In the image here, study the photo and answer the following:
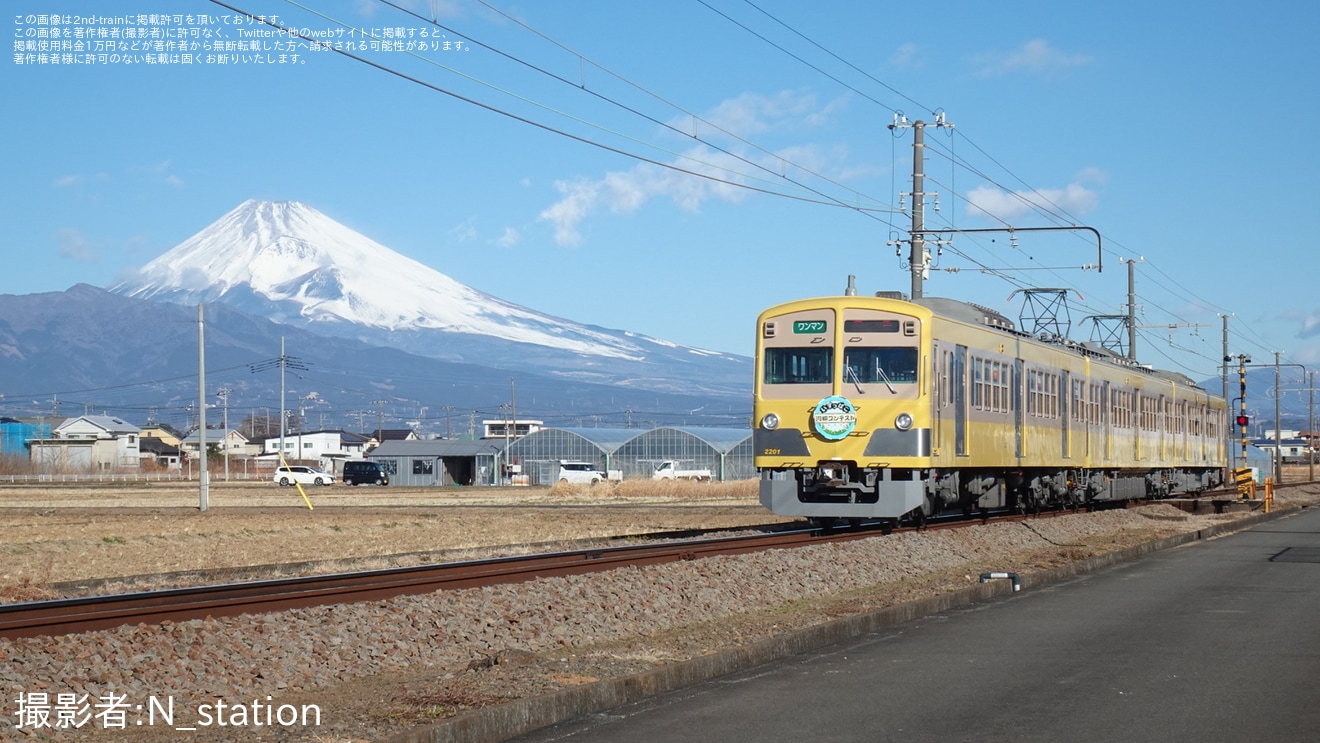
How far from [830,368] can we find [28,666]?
1572 centimetres

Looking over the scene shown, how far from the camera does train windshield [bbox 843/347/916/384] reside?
22.7m

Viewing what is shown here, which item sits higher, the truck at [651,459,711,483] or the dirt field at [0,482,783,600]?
the truck at [651,459,711,483]

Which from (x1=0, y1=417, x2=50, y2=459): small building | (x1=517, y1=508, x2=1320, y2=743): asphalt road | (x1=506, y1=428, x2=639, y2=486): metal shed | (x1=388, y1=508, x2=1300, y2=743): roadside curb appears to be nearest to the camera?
(x1=388, y1=508, x2=1300, y2=743): roadside curb

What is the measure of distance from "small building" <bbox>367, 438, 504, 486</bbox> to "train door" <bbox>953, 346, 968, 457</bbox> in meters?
78.9

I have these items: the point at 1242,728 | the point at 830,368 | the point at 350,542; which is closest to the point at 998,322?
the point at 830,368

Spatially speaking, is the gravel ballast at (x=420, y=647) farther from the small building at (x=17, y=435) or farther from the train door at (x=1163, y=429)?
the small building at (x=17, y=435)

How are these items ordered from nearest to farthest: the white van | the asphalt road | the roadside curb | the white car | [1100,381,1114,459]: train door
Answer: the roadside curb, the asphalt road, [1100,381,1114,459]: train door, the white van, the white car

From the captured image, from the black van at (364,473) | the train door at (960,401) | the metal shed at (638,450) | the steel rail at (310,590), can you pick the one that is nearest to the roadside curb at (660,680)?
the steel rail at (310,590)

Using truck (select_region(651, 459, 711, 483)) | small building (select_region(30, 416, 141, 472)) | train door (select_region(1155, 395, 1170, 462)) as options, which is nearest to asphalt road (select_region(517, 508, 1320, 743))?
train door (select_region(1155, 395, 1170, 462))

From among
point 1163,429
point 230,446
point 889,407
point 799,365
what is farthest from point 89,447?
point 889,407

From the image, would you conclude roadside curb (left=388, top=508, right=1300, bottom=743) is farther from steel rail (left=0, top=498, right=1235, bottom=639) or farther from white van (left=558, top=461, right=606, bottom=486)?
white van (left=558, top=461, right=606, bottom=486)

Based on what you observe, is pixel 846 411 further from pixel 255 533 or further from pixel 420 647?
pixel 255 533

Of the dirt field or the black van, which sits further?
the black van

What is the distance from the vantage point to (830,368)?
75.9ft
